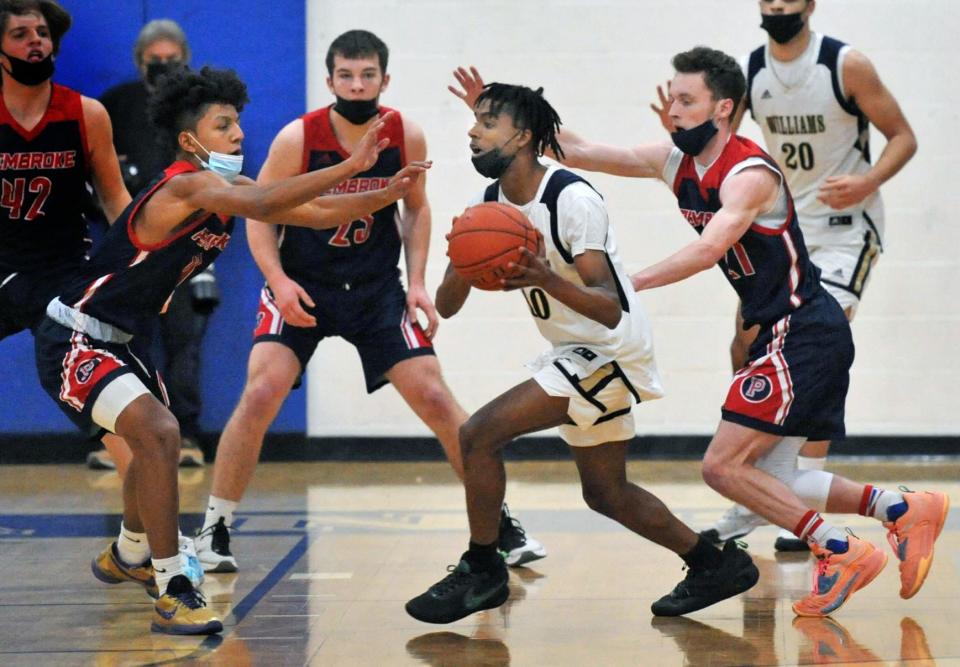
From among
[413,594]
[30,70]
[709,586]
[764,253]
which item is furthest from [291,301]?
[709,586]

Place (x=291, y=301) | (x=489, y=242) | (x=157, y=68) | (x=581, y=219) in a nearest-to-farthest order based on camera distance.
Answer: (x=489, y=242), (x=581, y=219), (x=291, y=301), (x=157, y=68)

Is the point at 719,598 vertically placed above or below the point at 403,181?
below

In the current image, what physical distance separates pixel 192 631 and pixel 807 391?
201 centimetres

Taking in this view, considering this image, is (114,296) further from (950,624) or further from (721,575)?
(950,624)

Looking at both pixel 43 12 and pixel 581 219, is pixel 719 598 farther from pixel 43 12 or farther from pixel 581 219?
pixel 43 12

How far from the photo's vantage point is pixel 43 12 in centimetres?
527

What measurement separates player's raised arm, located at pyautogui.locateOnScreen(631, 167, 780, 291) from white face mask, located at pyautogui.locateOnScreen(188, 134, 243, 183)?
130cm

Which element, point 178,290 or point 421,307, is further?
point 178,290

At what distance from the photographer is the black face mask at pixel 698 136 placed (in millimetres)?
4715

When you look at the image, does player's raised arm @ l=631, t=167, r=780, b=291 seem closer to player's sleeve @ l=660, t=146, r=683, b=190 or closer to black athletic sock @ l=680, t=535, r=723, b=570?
player's sleeve @ l=660, t=146, r=683, b=190

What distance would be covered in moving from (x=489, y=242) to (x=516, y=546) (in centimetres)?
169

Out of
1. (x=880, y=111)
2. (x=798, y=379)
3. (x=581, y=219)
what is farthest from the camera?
(x=880, y=111)

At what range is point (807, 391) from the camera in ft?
15.0

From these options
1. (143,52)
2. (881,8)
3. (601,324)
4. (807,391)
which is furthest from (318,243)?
(881,8)
